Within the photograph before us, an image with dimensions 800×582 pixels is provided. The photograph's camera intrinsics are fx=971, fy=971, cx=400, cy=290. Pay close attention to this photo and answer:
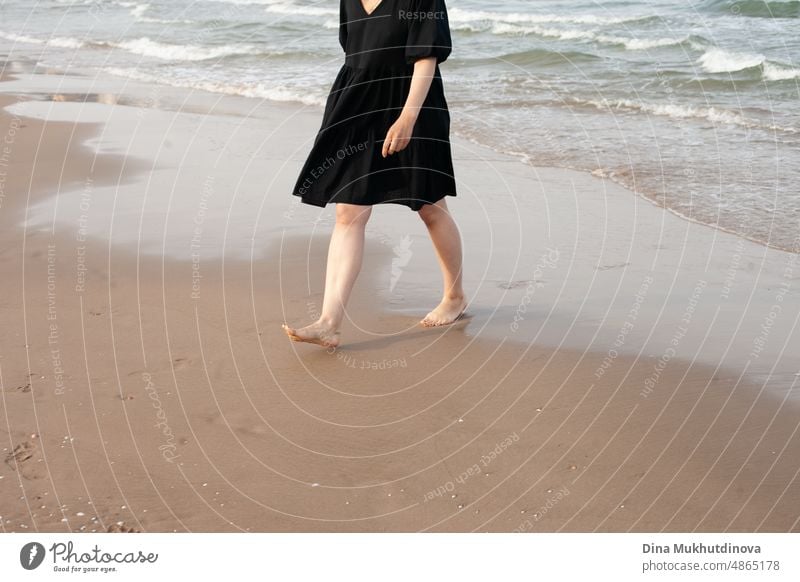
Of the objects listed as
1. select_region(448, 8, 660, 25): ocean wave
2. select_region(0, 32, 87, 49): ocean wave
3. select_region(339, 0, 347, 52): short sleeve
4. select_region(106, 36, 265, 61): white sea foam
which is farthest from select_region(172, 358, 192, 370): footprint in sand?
select_region(0, 32, 87, 49): ocean wave

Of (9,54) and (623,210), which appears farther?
(9,54)

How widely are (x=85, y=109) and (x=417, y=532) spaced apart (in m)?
8.25

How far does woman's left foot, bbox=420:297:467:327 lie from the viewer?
14.0ft

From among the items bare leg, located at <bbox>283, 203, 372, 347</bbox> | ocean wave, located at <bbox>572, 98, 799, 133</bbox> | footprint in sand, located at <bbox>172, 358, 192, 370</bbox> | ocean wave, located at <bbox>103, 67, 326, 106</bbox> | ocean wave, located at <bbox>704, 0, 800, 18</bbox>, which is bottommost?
ocean wave, located at <bbox>572, 98, 799, 133</bbox>

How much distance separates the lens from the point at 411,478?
3016 mm

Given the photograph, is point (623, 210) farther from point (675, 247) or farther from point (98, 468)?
point (98, 468)

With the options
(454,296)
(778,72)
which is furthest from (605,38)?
(454,296)

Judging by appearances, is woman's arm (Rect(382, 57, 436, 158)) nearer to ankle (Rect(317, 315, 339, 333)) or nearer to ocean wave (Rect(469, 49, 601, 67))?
ankle (Rect(317, 315, 339, 333))

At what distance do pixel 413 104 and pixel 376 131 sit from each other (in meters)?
0.21

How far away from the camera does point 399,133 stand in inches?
147

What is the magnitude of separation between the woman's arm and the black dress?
0.06m

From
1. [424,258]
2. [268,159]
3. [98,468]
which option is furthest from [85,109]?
[98,468]

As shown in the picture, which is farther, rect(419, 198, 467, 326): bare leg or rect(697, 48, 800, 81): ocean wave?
rect(697, 48, 800, 81): ocean wave

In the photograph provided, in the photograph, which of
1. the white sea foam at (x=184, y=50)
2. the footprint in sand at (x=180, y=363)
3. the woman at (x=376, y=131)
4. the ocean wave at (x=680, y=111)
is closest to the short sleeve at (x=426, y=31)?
the woman at (x=376, y=131)
